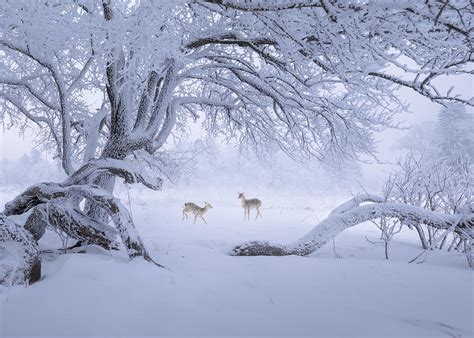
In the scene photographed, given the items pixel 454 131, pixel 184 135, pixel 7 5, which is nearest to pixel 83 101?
pixel 184 135

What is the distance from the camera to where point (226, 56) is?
489 centimetres

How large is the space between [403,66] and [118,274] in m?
3.23

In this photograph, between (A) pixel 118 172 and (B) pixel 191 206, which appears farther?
(B) pixel 191 206

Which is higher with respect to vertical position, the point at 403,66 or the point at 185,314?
the point at 403,66

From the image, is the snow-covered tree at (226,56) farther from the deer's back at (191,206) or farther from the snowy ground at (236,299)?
the deer's back at (191,206)

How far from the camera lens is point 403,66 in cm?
251

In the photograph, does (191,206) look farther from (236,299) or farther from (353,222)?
(236,299)

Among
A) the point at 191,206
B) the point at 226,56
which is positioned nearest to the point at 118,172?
the point at 226,56

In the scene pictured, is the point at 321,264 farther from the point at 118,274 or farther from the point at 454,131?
the point at 454,131

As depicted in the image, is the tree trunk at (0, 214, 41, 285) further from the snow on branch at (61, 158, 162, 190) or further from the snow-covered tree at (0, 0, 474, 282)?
the snow on branch at (61, 158, 162, 190)

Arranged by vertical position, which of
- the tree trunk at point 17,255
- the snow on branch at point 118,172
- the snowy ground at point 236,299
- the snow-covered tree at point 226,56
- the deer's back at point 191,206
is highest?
the snow-covered tree at point 226,56

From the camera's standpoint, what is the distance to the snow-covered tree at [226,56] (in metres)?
2.44

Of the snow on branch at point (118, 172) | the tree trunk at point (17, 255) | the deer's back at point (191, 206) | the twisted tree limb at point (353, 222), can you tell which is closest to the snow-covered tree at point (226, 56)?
the snow on branch at point (118, 172)

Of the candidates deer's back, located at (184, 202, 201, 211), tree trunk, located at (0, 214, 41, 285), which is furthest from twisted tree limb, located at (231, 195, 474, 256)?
deer's back, located at (184, 202, 201, 211)
